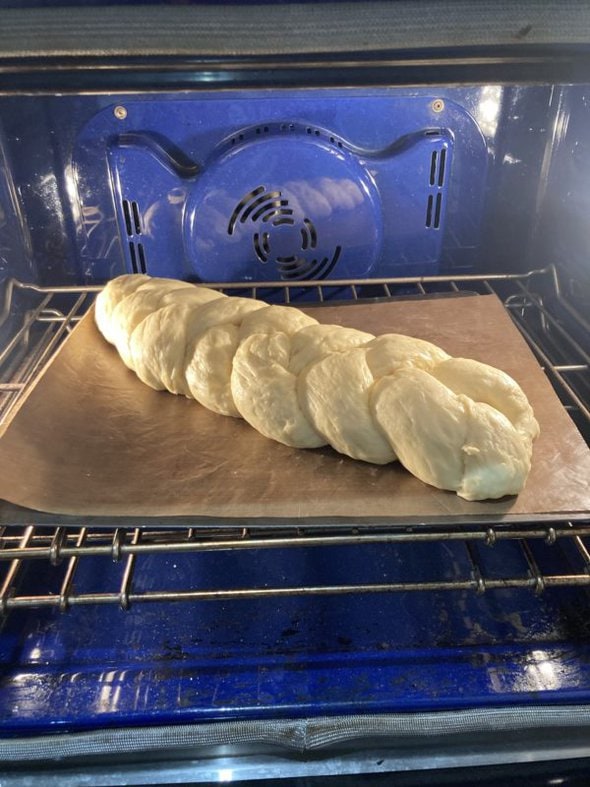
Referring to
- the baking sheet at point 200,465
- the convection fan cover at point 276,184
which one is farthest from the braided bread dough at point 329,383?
the convection fan cover at point 276,184

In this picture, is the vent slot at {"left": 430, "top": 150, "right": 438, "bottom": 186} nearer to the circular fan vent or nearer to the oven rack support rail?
the circular fan vent

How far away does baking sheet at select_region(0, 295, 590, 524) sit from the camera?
1010 mm

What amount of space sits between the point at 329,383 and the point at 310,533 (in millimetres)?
263

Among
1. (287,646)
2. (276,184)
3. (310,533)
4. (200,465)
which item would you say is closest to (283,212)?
(276,184)

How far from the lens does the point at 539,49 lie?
0.88m

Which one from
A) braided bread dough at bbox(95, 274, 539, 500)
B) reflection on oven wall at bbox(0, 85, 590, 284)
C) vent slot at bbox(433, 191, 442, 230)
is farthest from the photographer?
vent slot at bbox(433, 191, 442, 230)

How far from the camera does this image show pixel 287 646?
964 millimetres

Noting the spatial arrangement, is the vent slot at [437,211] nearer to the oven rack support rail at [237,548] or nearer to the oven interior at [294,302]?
the oven interior at [294,302]

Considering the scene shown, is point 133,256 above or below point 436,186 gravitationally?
below

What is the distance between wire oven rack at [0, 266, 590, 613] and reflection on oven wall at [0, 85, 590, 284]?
0.29ft

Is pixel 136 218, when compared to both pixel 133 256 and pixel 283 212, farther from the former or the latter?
pixel 283 212

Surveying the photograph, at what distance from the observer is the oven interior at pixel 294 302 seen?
2.96 feet

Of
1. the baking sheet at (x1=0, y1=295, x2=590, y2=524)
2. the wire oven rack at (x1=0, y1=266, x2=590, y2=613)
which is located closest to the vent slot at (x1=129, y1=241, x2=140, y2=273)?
the wire oven rack at (x1=0, y1=266, x2=590, y2=613)

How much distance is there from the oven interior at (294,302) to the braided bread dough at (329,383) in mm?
122
